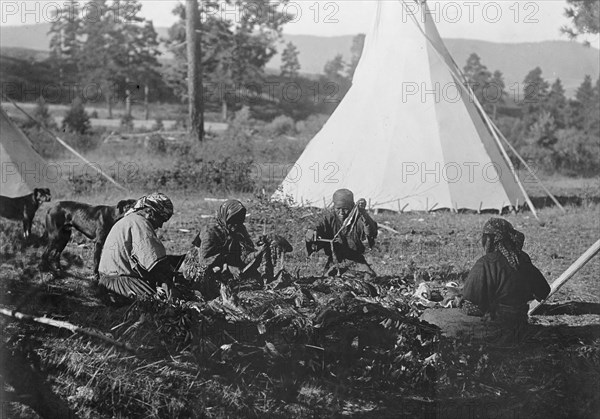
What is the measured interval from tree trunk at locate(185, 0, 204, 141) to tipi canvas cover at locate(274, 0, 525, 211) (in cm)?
455

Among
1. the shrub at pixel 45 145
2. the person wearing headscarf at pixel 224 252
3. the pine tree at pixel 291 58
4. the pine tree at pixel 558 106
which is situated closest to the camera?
the person wearing headscarf at pixel 224 252

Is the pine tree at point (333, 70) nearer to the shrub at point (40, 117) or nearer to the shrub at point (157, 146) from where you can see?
the shrub at point (40, 117)

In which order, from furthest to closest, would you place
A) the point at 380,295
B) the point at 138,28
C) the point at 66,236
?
the point at 138,28
the point at 66,236
the point at 380,295

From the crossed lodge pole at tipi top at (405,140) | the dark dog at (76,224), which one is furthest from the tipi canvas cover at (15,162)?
the crossed lodge pole at tipi top at (405,140)

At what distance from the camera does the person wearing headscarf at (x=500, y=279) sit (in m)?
4.41

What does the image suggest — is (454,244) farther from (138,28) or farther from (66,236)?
(138,28)

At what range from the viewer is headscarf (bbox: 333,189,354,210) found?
5836 mm

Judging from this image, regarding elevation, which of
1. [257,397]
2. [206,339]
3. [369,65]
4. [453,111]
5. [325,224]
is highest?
[369,65]

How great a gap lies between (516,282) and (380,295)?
2.96ft

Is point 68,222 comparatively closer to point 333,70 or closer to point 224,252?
point 224,252

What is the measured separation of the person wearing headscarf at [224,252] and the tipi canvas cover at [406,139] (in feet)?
14.0

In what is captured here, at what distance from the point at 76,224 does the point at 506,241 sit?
3770 mm

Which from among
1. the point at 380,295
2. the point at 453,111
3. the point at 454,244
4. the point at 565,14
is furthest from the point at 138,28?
the point at 380,295

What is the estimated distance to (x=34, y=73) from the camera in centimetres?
3572
